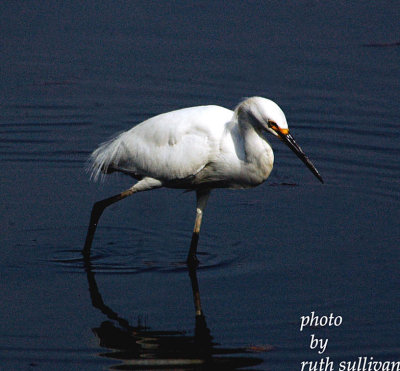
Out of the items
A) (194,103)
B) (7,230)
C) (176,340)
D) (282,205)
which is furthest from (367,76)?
(176,340)

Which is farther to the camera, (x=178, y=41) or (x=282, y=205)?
(x=178, y=41)

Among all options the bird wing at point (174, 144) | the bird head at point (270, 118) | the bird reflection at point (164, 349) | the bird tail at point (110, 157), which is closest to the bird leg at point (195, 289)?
the bird reflection at point (164, 349)

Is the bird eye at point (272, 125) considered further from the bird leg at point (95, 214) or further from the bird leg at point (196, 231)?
the bird leg at point (95, 214)

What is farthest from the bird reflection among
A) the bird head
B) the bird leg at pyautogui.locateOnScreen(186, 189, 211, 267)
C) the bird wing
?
the bird head

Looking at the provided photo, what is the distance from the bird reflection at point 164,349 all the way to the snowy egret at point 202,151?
1225 mm

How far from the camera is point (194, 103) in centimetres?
1162

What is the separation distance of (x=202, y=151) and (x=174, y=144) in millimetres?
306

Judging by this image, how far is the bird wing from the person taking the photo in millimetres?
7789

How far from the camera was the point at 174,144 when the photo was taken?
7.96 metres

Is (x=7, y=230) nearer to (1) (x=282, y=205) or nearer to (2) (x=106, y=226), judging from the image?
(2) (x=106, y=226)

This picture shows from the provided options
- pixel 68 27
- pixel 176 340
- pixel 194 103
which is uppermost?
pixel 68 27

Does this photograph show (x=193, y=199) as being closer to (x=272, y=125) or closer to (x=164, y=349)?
(x=272, y=125)

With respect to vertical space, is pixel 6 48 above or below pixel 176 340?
above

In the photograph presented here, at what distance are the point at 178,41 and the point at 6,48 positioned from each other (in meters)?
2.36
